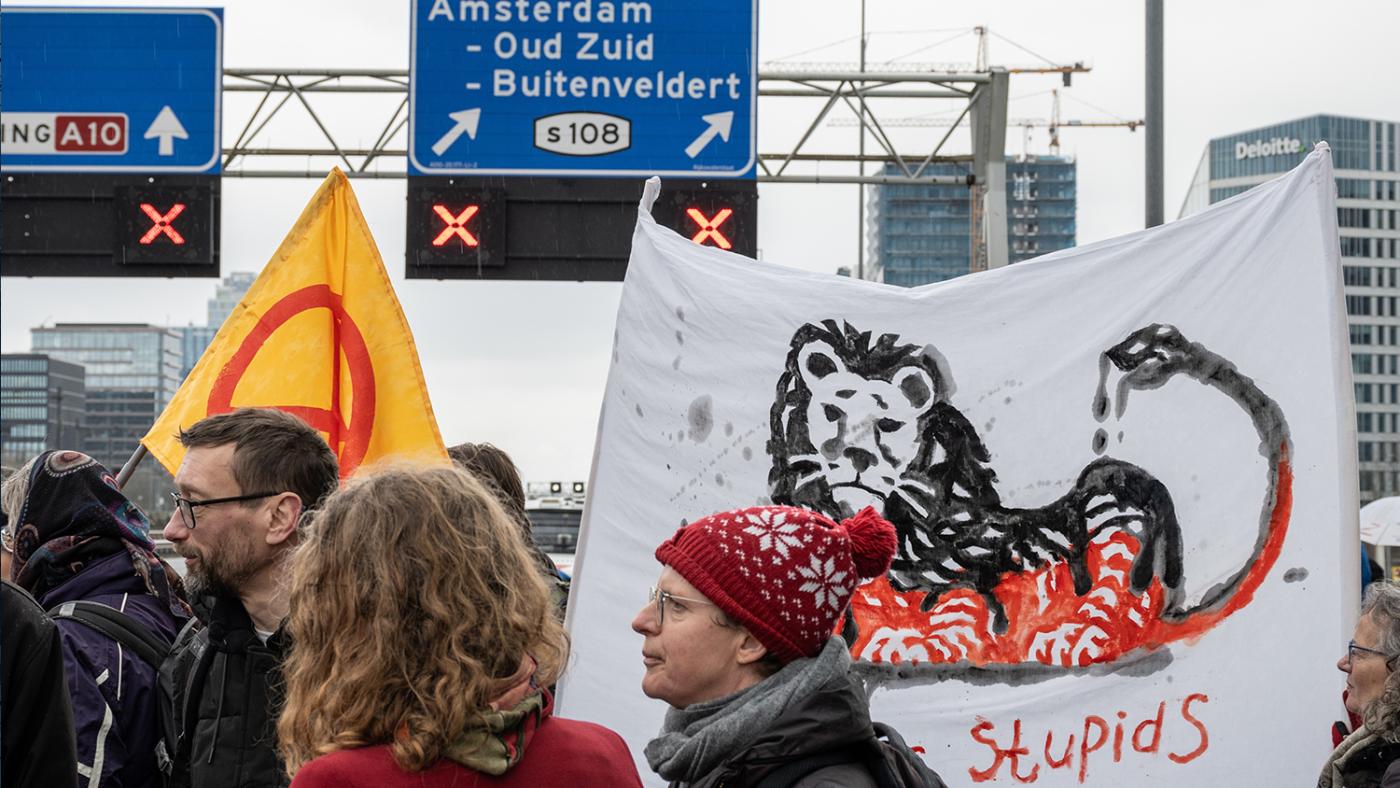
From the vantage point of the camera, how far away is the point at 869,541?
8.43 ft

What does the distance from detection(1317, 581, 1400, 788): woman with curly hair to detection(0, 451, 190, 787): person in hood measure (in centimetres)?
257

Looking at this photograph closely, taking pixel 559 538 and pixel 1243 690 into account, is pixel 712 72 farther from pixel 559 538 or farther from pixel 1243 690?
pixel 559 538

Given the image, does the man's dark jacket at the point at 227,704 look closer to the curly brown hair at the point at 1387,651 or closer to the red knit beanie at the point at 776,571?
the red knit beanie at the point at 776,571

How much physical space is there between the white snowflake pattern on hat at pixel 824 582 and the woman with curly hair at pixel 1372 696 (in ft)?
5.21

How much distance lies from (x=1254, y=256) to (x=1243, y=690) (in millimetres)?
1136

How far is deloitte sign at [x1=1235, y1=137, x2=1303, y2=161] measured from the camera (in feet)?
460

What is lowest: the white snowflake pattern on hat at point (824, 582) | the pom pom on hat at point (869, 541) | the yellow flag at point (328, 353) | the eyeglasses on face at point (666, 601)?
the eyeglasses on face at point (666, 601)

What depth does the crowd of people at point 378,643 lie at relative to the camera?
208 cm

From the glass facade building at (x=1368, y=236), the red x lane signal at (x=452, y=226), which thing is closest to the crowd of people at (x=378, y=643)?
the red x lane signal at (x=452, y=226)

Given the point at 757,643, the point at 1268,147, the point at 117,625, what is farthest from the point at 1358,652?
the point at 1268,147

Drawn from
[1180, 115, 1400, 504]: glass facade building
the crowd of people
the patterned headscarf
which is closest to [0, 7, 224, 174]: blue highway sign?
the crowd of people

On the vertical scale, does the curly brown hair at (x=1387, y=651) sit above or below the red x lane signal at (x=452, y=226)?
below

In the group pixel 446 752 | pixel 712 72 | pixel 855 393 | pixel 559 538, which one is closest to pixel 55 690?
pixel 446 752

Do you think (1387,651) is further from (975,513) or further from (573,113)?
(573,113)
